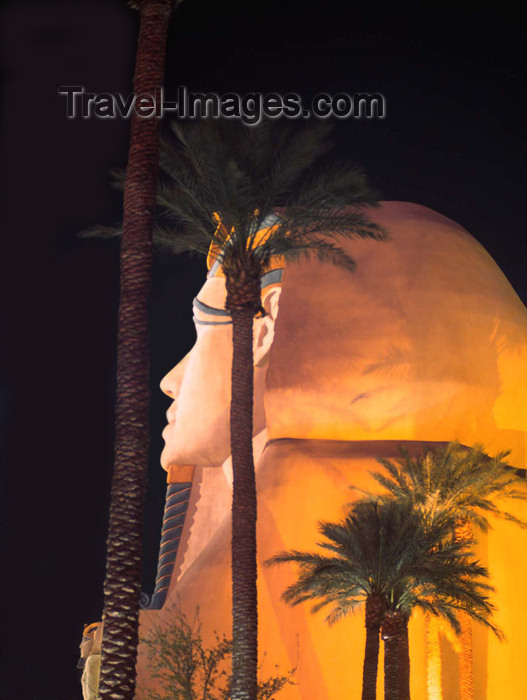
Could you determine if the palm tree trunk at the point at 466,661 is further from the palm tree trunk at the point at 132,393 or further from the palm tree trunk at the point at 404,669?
the palm tree trunk at the point at 132,393

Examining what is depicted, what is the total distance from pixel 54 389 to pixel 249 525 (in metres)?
21.8

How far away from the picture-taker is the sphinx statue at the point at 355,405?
18.5 meters

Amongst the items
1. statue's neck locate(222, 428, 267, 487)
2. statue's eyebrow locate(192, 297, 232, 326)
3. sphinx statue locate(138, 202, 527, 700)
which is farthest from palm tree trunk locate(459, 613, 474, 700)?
statue's eyebrow locate(192, 297, 232, 326)

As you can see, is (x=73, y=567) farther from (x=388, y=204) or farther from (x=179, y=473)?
(x=388, y=204)

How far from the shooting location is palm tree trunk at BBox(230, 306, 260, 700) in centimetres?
1500

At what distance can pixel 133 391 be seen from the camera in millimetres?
12188

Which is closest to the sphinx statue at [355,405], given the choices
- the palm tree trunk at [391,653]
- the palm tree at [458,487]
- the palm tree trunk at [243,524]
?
the palm tree at [458,487]

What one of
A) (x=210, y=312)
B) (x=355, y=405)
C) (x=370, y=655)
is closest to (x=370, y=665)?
(x=370, y=655)

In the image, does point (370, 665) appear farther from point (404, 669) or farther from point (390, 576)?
point (390, 576)

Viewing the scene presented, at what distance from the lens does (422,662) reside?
60.8ft

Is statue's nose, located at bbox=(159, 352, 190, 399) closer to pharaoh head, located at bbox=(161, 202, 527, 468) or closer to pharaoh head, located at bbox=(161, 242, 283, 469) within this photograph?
pharaoh head, located at bbox=(161, 242, 283, 469)

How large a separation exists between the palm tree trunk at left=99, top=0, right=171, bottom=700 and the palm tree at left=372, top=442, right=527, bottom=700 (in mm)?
6749

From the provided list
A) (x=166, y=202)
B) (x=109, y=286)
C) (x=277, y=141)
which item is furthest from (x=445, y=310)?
(x=109, y=286)

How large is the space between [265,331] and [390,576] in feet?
23.4
